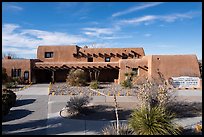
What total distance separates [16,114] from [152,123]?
27.2ft

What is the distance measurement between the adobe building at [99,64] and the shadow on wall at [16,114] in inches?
727

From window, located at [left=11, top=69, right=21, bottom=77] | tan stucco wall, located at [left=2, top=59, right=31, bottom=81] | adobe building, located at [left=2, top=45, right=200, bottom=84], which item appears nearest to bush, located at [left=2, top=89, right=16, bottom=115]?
adobe building, located at [left=2, top=45, right=200, bottom=84]

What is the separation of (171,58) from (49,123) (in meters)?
22.4

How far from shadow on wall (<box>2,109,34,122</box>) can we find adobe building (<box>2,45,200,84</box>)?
1845cm

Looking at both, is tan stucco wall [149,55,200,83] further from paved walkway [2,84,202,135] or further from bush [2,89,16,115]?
bush [2,89,16,115]

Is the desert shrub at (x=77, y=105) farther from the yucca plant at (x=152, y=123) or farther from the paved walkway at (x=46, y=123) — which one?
the yucca plant at (x=152, y=123)

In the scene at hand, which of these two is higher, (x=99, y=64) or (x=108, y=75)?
(x=99, y=64)

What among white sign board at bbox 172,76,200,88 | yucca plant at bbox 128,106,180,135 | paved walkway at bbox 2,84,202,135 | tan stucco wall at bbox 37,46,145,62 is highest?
tan stucco wall at bbox 37,46,145,62

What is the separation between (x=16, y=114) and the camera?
46.9ft

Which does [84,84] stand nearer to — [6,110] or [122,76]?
[122,76]

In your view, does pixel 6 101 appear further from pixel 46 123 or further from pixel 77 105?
pixel 77 105

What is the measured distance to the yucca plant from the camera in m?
9.26

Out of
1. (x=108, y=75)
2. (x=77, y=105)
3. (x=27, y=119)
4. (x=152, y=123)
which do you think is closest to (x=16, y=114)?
(x=27, y=119)

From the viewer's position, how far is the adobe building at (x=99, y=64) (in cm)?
3091
